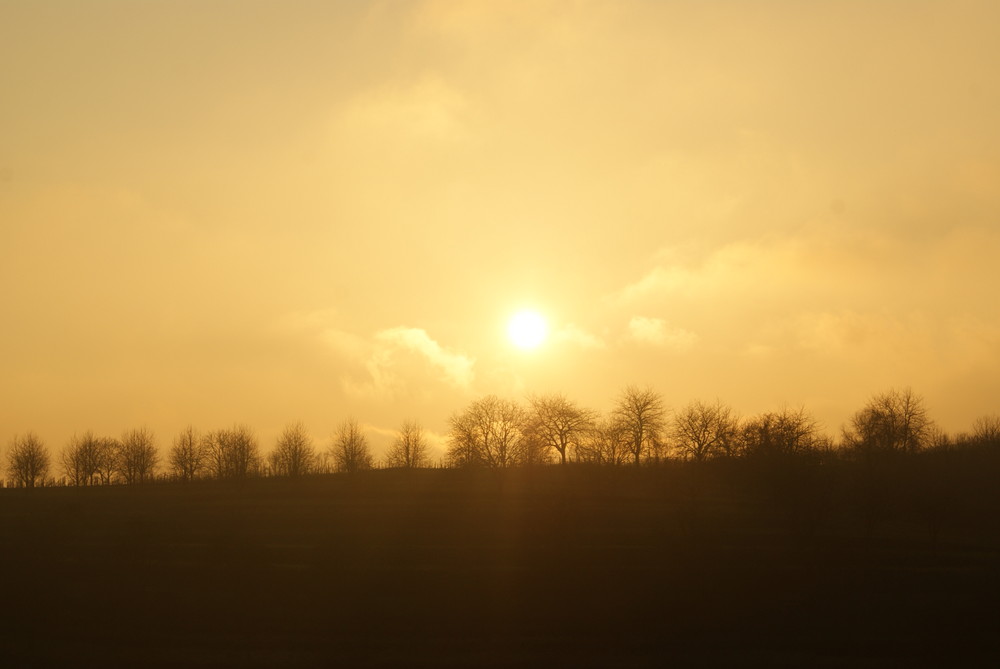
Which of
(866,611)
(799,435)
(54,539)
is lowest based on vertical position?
(866,611)

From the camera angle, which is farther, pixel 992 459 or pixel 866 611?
pixel 992 459

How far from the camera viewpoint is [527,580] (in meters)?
31.7

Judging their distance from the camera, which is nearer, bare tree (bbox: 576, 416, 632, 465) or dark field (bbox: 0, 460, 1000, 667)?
dark field (bbox: 0, 460, 1000, 667)

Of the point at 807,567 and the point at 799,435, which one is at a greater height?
the point at 799,435

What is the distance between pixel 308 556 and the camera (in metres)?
36.2

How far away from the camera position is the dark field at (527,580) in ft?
76.9

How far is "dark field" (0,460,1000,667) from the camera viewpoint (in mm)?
23438

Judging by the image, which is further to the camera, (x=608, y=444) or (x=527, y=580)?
(x=608, y=444)

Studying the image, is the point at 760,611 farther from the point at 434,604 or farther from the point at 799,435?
the point at 799,435

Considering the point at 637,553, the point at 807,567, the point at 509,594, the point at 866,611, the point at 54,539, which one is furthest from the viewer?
the point at 54,539

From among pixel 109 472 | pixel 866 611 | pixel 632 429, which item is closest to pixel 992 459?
pixel 632 429

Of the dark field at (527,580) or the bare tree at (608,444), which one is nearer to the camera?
the dark field at (527,580)

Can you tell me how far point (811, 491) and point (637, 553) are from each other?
529 inches

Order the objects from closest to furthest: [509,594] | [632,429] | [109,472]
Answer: [509,594], [632,429], [109,472]
